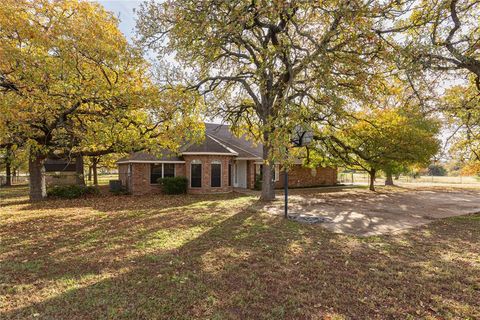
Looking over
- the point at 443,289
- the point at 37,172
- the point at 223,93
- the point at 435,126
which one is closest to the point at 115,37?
the point at 223,93

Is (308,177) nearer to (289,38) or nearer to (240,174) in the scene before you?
(240,174)

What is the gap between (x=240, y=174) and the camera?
75.4ft

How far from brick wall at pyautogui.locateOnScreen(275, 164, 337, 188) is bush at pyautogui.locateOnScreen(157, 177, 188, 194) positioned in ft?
28.0

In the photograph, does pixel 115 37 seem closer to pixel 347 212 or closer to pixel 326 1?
pixel 326 1

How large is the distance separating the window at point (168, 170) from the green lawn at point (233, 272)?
10322 mm

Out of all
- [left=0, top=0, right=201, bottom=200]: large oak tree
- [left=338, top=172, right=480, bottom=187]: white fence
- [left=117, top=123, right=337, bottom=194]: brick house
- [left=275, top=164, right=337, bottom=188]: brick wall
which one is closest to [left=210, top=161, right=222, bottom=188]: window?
[left=117, top=123, right=337, bottom=194]: brick house

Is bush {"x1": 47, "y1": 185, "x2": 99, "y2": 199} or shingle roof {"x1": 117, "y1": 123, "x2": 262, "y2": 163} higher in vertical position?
shingle roof {"x1": 117, "y1": 123, "x2": 262, "y2": 163}

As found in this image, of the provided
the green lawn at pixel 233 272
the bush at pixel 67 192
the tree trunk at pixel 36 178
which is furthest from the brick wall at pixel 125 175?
the green lawn at pixel 233 272

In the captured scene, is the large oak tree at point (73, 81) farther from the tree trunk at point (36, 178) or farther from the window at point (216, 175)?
the window at point (216, 175)

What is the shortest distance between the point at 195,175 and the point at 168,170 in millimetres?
1983

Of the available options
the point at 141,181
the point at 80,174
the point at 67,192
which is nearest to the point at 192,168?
the point at 141,181

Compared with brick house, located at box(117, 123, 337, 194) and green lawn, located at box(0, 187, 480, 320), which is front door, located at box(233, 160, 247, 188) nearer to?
brick house, located at box(117, 123, 337, 194)

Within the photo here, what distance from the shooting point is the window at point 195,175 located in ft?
62.3

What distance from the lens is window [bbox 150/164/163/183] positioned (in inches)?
740
